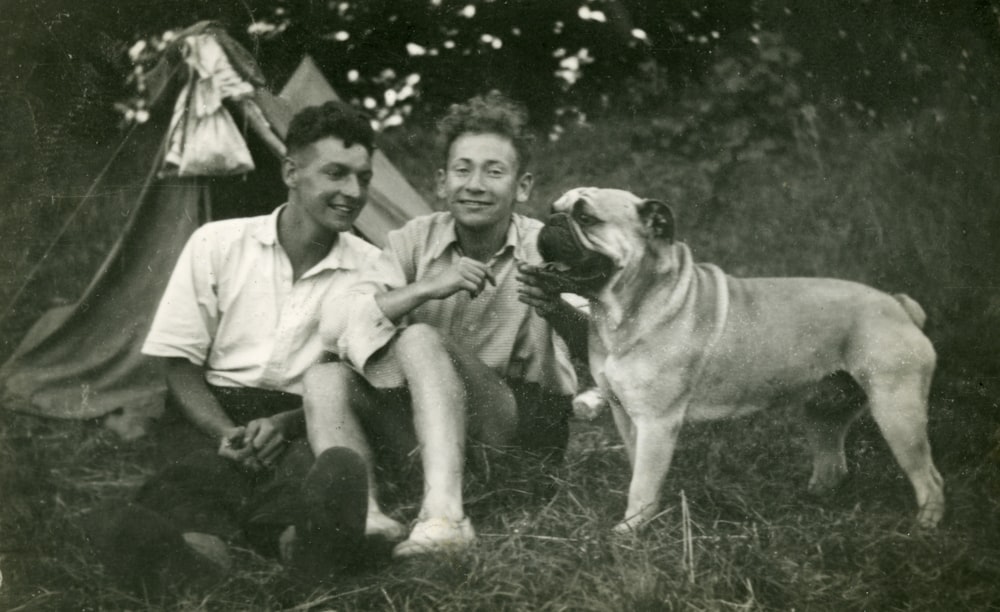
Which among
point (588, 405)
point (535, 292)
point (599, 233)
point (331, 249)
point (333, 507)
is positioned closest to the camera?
point (333, 507)

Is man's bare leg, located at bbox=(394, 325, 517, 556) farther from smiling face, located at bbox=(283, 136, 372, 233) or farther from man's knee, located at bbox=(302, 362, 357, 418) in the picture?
smiling face, located at bbox=(283, 136, 372, 233)

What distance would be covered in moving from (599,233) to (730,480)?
84 centimetres

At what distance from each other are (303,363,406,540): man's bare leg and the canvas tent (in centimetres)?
67

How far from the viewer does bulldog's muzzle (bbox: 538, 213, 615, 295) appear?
2539 millimetres

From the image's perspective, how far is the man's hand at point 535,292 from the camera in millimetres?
2613

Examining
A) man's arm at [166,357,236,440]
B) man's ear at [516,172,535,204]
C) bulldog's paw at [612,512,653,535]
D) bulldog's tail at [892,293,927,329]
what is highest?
man's ear at [516,172,535,204]

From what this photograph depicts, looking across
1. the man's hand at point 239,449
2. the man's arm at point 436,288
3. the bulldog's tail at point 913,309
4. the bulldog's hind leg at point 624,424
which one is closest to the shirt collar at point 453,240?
the man's arm at point 436,288

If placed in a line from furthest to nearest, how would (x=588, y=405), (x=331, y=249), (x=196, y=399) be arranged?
1. (x=588, y=405)
2. (x=331, y=249)
3. (x=196, y=399)

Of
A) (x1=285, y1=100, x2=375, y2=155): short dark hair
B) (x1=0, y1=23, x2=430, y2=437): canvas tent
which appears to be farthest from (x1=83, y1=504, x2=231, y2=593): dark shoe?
(x1=285, y1=100, x2=375, y2=155): short dark hair

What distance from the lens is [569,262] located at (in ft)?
8.41

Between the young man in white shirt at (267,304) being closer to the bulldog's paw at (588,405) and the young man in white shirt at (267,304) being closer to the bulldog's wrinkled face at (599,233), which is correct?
the bulldog's wrinkled face at (599,233)

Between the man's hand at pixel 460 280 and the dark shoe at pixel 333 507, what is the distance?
1.74 feet

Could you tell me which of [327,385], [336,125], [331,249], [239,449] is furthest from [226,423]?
[336,125]

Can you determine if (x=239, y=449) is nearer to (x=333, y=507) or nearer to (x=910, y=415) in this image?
(x=333, y=507)
